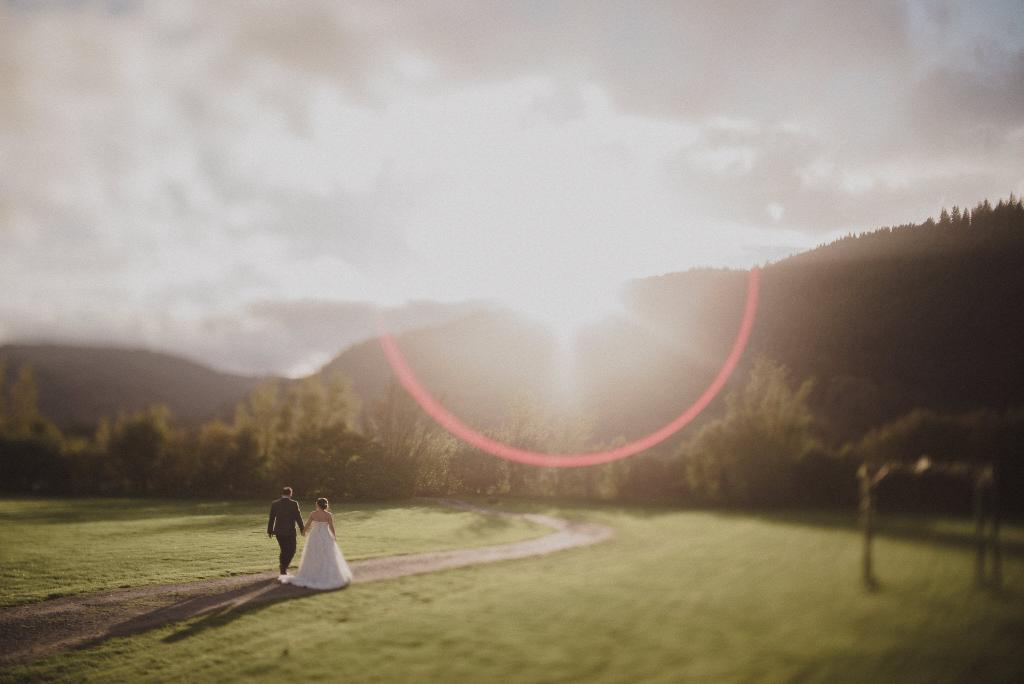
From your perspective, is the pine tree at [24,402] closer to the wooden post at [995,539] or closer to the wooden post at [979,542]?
the wooden post at [979,542]

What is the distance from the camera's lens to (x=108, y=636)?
48.5 ft

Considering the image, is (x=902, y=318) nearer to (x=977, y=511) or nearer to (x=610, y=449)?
(x=977, y=511)

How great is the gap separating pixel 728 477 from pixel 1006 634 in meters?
8.27

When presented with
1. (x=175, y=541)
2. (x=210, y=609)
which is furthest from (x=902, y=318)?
(x=175, y=541)

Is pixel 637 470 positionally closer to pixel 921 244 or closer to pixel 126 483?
pixel 921 244

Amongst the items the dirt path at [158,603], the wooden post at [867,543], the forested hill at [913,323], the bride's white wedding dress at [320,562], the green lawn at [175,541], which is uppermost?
the forested hill at [913,323]

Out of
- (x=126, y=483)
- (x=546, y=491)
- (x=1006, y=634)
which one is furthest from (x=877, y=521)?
(x=126, y=483)

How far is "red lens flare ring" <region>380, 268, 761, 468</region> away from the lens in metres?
24.1

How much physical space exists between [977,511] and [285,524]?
705 inches

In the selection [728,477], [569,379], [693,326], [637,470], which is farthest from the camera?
[569,379]

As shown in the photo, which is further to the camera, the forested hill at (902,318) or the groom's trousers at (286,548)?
the groom's trousers at (286,548)

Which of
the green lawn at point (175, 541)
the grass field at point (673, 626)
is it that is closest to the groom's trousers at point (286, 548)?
the green lawn at point (175, 541)

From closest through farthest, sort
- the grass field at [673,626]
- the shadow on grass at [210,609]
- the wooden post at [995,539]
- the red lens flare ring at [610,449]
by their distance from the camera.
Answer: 1. the grass field at [673,626]
2. the wooden post at [995,539]
3. the shadow on grass at [210,609]
4. the red lens flare ring at [610,449]

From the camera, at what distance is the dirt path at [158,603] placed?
48.4 feet
